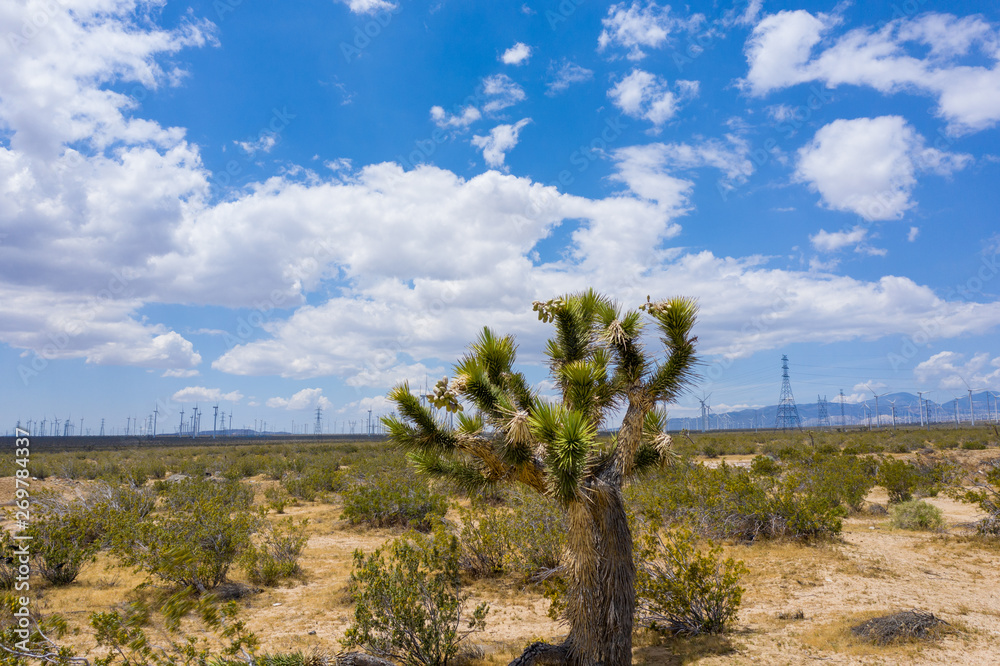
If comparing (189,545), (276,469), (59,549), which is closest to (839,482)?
(189,545)

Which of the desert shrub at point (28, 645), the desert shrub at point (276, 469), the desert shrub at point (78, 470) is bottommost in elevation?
the desert shrub at point (276, 469)

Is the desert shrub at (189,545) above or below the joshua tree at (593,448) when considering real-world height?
below

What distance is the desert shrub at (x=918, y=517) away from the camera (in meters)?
15.8

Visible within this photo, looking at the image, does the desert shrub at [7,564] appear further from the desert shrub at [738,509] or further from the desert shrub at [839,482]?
the desert shrub at [839,482]

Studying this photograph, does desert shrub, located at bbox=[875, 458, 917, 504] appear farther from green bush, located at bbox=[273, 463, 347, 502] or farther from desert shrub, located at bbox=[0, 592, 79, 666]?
desert shrub, located at bbox=[0, 592, 79, 666]

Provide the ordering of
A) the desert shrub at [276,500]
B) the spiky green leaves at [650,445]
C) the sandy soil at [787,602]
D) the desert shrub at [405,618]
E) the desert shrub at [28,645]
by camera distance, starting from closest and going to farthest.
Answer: the desert shrub at [28,645]
the spiky green leaves at [650,445]
the desert shrub at [405,618]
the sandy soil at [787,602]
the desert shrub at [276,500]

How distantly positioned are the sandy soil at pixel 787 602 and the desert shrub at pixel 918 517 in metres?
0.70

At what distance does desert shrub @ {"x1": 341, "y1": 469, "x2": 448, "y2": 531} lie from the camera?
1700cm

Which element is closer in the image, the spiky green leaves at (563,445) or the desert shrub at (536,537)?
the spiky green leaves at (563,445)

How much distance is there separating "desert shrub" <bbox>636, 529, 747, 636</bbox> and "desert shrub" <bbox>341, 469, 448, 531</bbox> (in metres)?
8.88

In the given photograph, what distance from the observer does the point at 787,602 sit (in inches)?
387

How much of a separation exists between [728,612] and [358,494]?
12.6 metres

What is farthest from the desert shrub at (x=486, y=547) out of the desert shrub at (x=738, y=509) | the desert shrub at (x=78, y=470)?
the desert shrub at (x=78, y=470)

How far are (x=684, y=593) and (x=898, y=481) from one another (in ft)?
50.9
